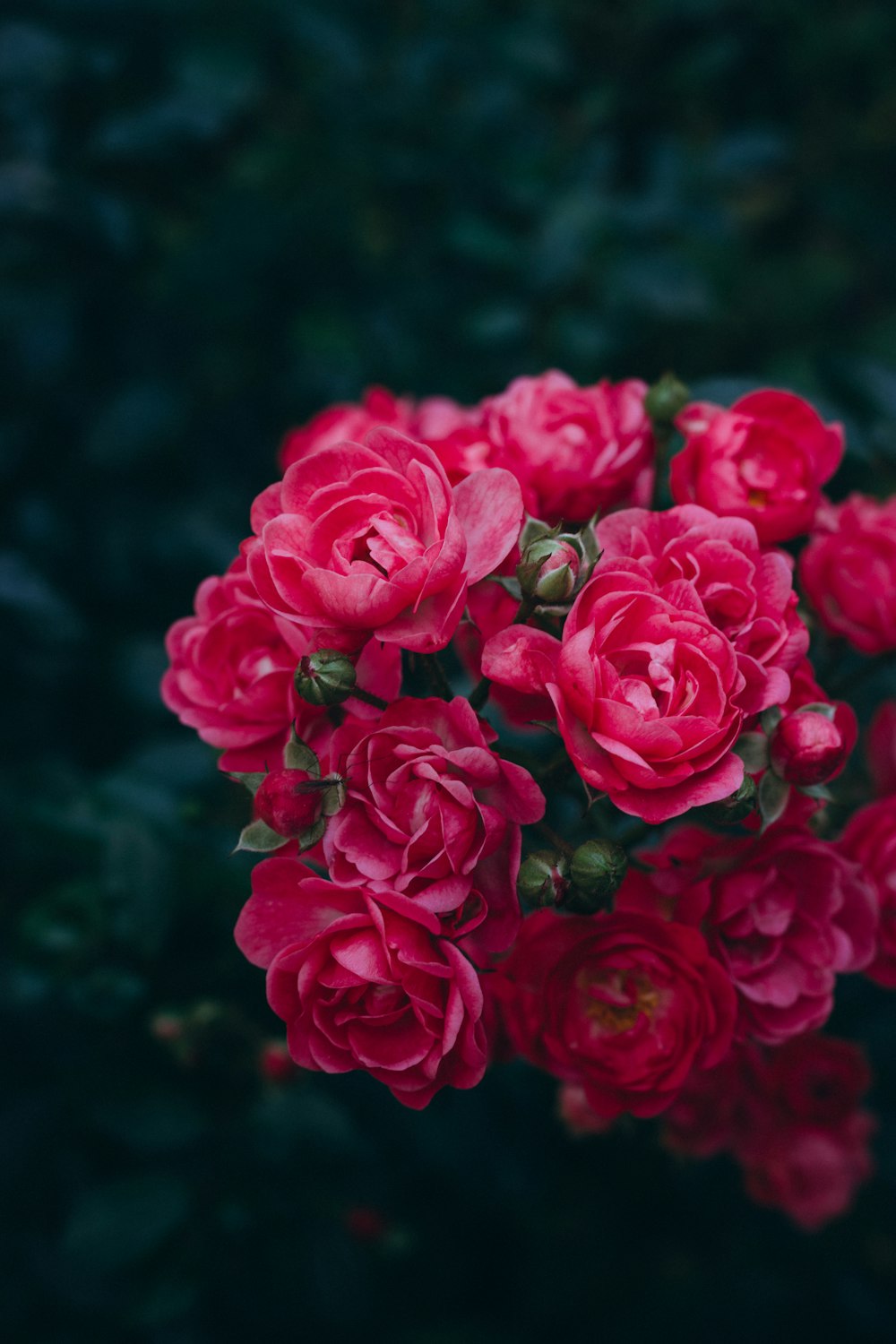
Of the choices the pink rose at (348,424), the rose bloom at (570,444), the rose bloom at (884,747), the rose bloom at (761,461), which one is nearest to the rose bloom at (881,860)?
the rose bloom at (884,747)

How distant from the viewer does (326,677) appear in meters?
0.88

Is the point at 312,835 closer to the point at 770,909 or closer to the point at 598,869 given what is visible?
the point at 598,869

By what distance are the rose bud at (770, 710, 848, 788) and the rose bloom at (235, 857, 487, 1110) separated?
1.14 ft

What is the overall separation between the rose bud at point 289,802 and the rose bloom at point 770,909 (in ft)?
1.08

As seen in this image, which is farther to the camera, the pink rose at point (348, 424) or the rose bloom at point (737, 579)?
the pink rose at point (348, 424)

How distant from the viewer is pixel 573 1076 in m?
1.03

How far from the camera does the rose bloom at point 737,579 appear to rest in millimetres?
900

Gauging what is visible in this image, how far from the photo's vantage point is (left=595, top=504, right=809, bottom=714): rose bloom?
900mm

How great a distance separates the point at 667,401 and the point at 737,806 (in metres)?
0.51

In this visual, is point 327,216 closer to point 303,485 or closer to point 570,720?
point 303,485

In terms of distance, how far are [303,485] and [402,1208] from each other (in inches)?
60.6

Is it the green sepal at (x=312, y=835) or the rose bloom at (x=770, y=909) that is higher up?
the green sepal at (x=312, y=835)

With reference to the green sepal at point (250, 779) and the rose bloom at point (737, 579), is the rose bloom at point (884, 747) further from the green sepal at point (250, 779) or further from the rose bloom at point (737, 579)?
the green sepal at point (250, 779)

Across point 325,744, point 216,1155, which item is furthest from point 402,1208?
point 325,744
